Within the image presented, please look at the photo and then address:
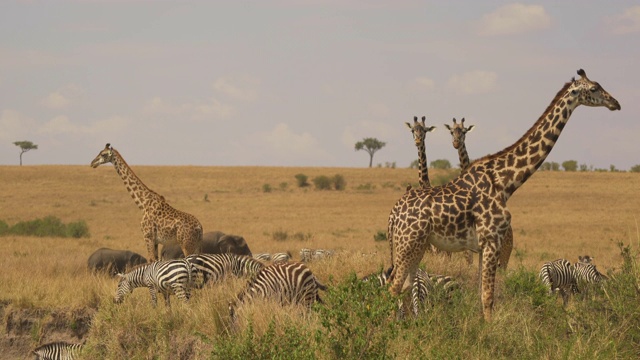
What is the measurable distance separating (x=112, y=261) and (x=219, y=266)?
206 inches

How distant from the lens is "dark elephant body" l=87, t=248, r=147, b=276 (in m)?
17.6

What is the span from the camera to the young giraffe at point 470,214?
10.0 meters

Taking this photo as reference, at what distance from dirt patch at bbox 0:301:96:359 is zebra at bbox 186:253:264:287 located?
5.42 ft

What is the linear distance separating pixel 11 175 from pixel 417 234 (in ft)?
199

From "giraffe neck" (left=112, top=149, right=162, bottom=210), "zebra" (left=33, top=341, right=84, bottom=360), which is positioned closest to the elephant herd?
"giraffe neck" (left=112, top=149, right=162, bottom=210)

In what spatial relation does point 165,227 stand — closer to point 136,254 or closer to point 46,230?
point 136,254

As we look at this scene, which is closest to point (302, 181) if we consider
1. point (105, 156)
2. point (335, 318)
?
point (105, 156)

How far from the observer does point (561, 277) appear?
14.6 m

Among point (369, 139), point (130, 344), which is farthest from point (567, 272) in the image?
point (369, 139)

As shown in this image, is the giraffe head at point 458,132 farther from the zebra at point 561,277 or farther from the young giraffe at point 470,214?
the young giraffe at point 470,214

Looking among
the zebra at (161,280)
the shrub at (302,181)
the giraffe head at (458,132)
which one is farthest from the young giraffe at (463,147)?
the shrub at (302,181)

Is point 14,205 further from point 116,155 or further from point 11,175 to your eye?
point 116,155

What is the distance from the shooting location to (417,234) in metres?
9.95

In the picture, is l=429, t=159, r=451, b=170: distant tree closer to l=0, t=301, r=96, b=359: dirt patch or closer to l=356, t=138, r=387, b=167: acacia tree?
l=356, t=138, r=387, b=167: acacia tree
